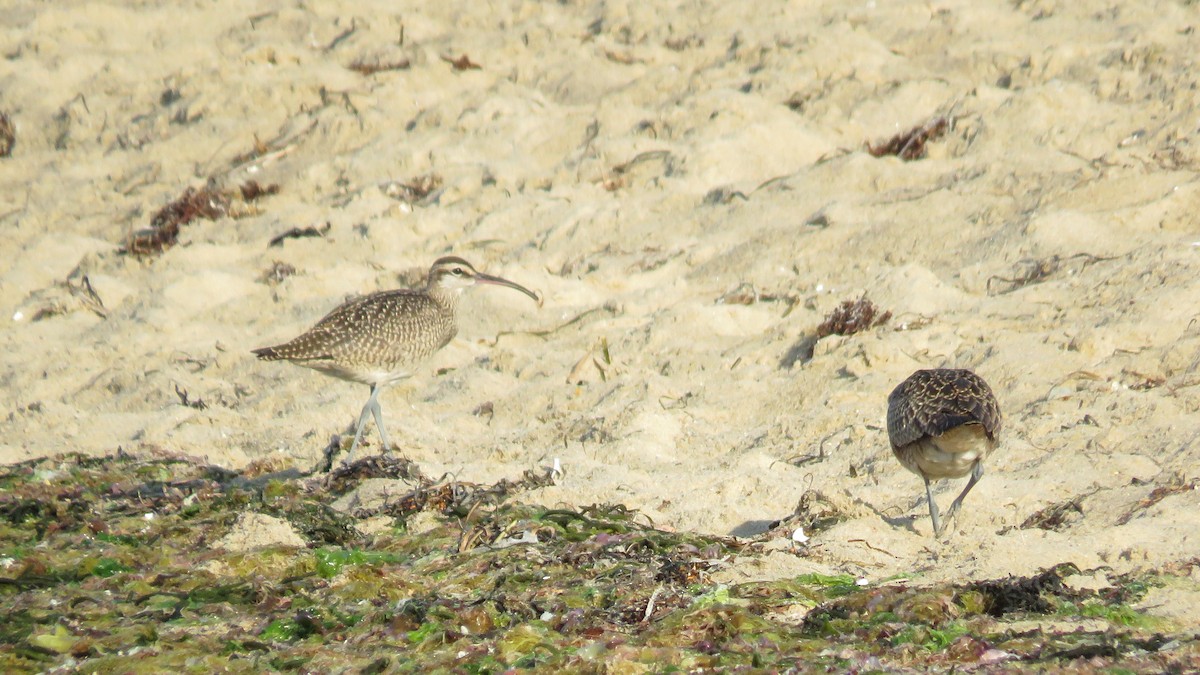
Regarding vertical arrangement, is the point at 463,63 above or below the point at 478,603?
below

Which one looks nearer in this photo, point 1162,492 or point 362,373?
point 1162,492

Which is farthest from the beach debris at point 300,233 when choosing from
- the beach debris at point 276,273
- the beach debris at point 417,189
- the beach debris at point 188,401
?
the beach debris at point 188,401

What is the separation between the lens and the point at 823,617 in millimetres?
5160

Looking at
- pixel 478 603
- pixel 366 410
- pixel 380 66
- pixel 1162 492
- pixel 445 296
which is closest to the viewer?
pixel 478 603

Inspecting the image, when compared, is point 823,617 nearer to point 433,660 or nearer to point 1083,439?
point 433,660

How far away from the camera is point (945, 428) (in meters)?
6.38

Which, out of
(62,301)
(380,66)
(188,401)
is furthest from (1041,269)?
(62,301)

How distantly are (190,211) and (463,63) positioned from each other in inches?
112

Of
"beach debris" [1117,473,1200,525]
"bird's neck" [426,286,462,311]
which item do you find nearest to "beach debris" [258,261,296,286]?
"bird's neck" [426,286,462,311]

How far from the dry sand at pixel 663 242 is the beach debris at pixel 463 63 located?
12 centimetres

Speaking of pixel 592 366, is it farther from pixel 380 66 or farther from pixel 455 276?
pixel 380 66

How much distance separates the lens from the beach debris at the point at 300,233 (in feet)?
35.2

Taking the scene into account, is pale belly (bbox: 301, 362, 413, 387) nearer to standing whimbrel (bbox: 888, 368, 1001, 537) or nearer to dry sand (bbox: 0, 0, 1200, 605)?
dry sand (bbox: 0, 0, 1200, 605)

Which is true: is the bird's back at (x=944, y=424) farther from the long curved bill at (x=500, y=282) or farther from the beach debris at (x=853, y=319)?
the long curved bill at (x=500, y=282)
